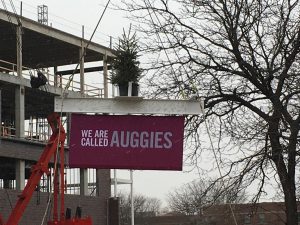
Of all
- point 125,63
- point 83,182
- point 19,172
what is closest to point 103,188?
point 83,182

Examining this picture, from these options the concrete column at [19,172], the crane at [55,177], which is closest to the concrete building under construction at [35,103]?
the concrete column at [19,172]

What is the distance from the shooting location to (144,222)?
107 meters

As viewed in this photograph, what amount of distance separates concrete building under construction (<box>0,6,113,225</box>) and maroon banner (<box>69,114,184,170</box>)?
24.1 m

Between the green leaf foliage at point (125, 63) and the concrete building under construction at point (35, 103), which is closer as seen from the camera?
the green leaf foliage at point (125, 63)

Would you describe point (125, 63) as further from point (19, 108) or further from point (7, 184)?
point (7, 184)

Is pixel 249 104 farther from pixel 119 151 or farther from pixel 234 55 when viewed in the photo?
pixel 119 151

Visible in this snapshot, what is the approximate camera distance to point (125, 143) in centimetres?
923

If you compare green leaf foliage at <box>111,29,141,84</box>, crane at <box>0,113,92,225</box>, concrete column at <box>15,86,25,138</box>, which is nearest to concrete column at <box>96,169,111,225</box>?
concrete column at <box>15,86,25,138</box>

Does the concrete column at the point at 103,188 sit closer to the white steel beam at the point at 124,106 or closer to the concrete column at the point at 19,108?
the concrete column at the point at 19,108

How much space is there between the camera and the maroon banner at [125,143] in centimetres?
916

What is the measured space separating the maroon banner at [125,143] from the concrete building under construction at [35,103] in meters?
24.1

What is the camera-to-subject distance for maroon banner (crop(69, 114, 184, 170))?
9164mm

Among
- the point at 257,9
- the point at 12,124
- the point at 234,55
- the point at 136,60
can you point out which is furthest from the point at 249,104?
the point at 12,124

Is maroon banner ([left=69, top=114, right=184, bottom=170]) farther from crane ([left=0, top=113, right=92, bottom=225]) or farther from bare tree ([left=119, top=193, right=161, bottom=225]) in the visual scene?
bare tree ([left=119, top=193, right=161, bottom=225])
